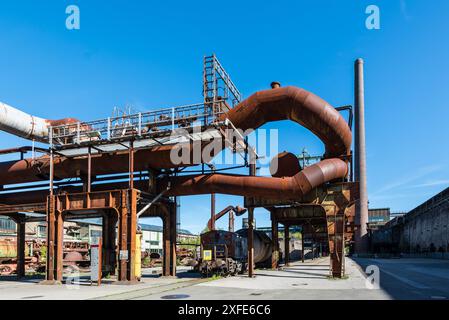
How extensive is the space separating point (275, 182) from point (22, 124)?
52.2ft

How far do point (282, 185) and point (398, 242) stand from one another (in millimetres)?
58861

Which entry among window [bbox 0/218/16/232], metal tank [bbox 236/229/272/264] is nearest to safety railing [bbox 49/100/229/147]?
metal tank [bbox 236/229/272/264]

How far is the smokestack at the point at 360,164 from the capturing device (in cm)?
7144

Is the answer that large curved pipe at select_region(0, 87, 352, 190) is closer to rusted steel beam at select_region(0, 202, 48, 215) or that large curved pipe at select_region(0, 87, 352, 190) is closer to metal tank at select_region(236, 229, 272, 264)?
rusted steel beam at select_region(0, 202, 48, 215)

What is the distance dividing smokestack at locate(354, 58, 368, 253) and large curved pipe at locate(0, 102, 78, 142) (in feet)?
184

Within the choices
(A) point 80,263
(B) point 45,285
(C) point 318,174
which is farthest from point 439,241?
(B) point 45,285

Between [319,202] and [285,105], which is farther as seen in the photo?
[319,202]

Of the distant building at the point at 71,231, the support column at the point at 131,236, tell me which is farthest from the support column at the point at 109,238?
the distant building at the point at 71,231

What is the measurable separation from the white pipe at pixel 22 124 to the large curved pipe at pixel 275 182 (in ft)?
35.5

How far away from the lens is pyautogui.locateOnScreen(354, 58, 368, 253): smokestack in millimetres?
71438

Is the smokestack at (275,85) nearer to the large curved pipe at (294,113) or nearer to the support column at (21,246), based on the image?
the large curved pipe at (294,113)
